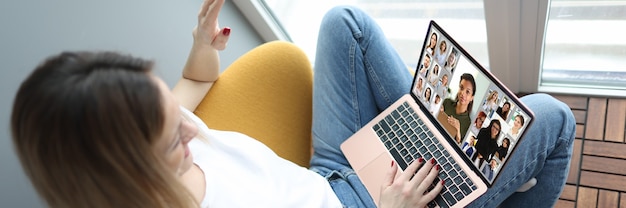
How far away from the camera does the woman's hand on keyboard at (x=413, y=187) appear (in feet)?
3.10

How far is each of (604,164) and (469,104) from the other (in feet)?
2.19

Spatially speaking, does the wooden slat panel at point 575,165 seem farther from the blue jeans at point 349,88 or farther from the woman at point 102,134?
the woman at point 102,134

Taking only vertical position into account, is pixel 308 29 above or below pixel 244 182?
above

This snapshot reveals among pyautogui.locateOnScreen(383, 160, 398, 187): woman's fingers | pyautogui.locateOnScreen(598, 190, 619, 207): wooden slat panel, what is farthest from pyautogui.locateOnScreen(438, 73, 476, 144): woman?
pyautogui.locateOnScreen(598, 190, 619, 207): wooden slat panel

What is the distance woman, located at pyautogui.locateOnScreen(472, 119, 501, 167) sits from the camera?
87cm

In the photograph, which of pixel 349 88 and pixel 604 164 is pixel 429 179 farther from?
pixel 604 164

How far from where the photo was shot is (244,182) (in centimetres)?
96

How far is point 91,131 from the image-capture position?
66cm

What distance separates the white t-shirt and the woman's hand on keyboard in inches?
4.4

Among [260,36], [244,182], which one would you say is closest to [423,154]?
[244,182]

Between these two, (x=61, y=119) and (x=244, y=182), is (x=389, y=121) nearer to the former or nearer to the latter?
(x=244, y=182)

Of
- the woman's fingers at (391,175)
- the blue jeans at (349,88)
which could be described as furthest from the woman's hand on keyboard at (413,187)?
the blue jeans at (349,88)

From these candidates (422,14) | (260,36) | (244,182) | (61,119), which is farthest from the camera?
(260,36)

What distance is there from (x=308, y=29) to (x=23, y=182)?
3.19 ft
